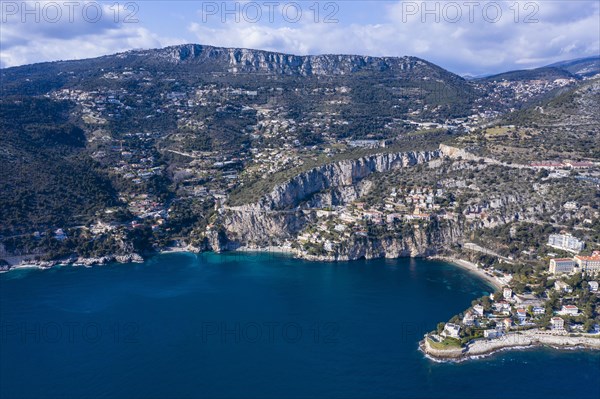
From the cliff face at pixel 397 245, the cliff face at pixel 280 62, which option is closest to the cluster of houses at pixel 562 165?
the cliff face at pixel 397 245

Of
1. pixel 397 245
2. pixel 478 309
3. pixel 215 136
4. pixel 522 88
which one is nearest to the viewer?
pixel 478 309

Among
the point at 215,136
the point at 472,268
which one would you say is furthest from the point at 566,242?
the point at 215,136

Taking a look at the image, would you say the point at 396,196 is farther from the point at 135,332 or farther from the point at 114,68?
the point at 114,68

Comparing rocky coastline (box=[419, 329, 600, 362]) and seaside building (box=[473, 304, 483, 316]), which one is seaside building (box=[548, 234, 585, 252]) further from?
seaside building (box=[473, 304, 483, 316])

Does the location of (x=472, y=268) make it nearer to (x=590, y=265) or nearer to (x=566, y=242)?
(x=566, y=242)

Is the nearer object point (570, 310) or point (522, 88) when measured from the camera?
point (570, 310)

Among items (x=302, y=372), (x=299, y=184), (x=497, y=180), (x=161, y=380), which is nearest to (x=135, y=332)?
(x=161, y=380)
